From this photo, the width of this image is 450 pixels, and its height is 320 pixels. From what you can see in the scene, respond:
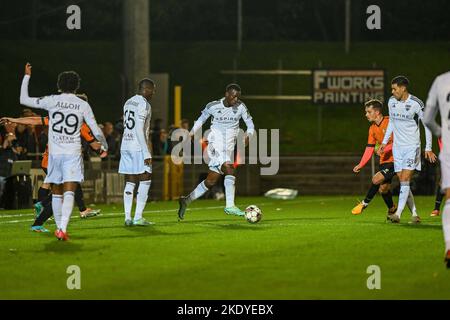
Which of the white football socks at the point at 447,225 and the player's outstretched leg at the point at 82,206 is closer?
the white football socks at the point at 447,225

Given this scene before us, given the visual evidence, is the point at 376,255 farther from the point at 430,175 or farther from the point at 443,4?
the point at 443,4

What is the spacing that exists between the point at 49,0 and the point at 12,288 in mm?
47560

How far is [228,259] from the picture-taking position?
14.8 m

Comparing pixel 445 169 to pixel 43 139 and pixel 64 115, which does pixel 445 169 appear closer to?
pixel 64 115

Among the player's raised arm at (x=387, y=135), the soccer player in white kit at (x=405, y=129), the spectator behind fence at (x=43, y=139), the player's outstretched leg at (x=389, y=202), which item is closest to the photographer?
the soccer player in white kit at (x=405, y=129)

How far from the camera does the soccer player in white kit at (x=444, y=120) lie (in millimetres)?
13523

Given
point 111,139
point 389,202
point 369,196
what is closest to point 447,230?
point 389,202

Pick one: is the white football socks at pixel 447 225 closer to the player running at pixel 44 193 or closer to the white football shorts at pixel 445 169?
the white football shorts at pixel 445 169

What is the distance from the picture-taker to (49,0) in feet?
193

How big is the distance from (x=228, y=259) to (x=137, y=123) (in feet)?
15.5

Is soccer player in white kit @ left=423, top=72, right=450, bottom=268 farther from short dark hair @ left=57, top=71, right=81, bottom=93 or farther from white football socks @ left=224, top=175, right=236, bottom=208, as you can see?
white football socks @ left=224, top=175, right=236, bottom=208

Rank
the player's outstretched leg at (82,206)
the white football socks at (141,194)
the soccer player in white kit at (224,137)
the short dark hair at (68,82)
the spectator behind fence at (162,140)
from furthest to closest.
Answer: the spectator behind fence at (162,140), the player's outstretched leg at (82,206), the soccer player in white kit at (224,137), the white football socks at (141,194), the short dark hair at (68,82)

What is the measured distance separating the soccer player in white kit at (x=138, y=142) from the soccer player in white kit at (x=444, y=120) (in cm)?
617

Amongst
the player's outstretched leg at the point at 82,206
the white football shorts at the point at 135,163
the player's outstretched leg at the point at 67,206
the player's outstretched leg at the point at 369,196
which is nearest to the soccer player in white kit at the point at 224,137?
the player's outstretched leg at the point at 82,206
